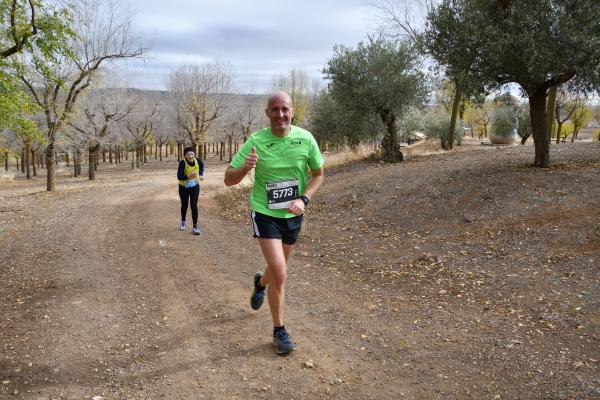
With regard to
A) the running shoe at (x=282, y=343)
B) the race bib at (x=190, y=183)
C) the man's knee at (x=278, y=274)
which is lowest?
the running shoe at (x=282, y=343)

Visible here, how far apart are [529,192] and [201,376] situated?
7752mm

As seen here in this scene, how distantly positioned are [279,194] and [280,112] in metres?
0.70

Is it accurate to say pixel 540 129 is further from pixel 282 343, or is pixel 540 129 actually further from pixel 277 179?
pixel 282 343

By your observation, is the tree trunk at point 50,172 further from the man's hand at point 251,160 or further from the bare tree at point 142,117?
the bare tree at point 142,117

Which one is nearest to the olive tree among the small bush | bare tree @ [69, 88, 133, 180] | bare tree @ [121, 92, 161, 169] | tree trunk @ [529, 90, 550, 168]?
tree trunk @ [529, 90, 550, 168]

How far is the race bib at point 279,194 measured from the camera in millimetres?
3764

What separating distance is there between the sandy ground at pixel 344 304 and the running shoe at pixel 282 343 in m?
0.11

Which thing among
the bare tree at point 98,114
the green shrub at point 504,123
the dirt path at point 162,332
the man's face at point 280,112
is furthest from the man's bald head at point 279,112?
the green shrub at point 504,123

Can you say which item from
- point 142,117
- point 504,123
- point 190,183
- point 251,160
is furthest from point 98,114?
point 251,160

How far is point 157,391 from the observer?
10.9ft

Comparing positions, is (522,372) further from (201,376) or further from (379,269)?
(379,269)

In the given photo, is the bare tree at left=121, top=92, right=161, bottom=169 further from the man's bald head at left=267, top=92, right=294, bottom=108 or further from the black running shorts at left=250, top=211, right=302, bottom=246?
the black running shorts at left=250, top=211, right=302, bottom=246

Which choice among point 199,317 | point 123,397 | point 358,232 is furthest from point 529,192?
point 123,397

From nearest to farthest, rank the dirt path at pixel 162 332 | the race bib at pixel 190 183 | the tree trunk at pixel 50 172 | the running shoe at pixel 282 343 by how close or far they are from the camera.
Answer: the dirt path at pixel 162 332
the running shoe at pixel 282 343
the race bib at pixel 190 183
the tree trunk at pixel 50 172
